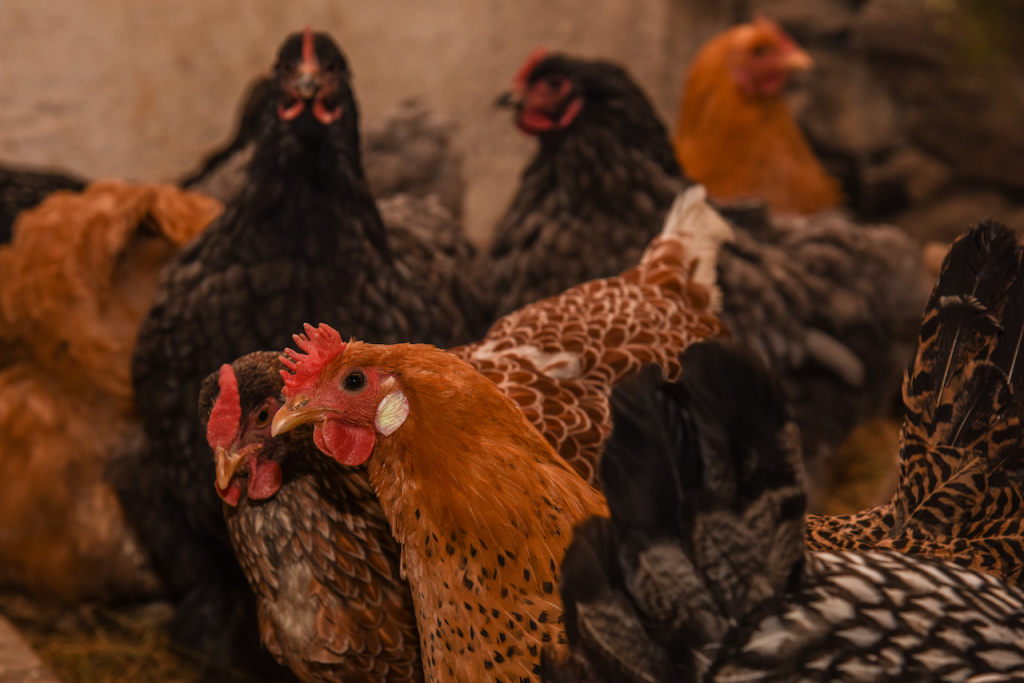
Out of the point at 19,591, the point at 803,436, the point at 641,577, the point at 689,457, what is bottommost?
the point at 19,591

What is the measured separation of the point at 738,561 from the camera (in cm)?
101

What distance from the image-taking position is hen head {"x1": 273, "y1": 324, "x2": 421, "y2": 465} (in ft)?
3.80

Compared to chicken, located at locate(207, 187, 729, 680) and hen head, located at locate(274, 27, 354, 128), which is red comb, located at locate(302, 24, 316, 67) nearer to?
hen head, located at locate(274, 27, 354, 128)

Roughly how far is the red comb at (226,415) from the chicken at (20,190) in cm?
145

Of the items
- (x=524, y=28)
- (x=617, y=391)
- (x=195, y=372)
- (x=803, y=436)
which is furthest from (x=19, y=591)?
(x=524, y=28)

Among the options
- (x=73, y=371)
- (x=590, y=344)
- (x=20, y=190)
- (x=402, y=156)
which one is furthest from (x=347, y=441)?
(x=402, y=156)

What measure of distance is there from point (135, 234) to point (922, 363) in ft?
6.13

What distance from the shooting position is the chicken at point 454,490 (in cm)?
111

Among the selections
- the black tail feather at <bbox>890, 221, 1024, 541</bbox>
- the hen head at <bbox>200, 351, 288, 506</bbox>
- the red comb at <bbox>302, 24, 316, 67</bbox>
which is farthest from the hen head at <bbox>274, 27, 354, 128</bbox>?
the black tail feather at <bbox>890, 221, 1024, 541</bbox>

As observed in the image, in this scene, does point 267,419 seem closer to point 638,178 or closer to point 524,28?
point 638,178

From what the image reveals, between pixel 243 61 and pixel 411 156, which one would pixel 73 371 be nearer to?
pixel 411 156

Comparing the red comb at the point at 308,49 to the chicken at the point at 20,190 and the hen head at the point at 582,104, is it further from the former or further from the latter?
the chicken at the point at 20,190

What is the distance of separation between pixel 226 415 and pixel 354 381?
0.32 metres

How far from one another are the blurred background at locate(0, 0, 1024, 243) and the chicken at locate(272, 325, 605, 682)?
2502mm
